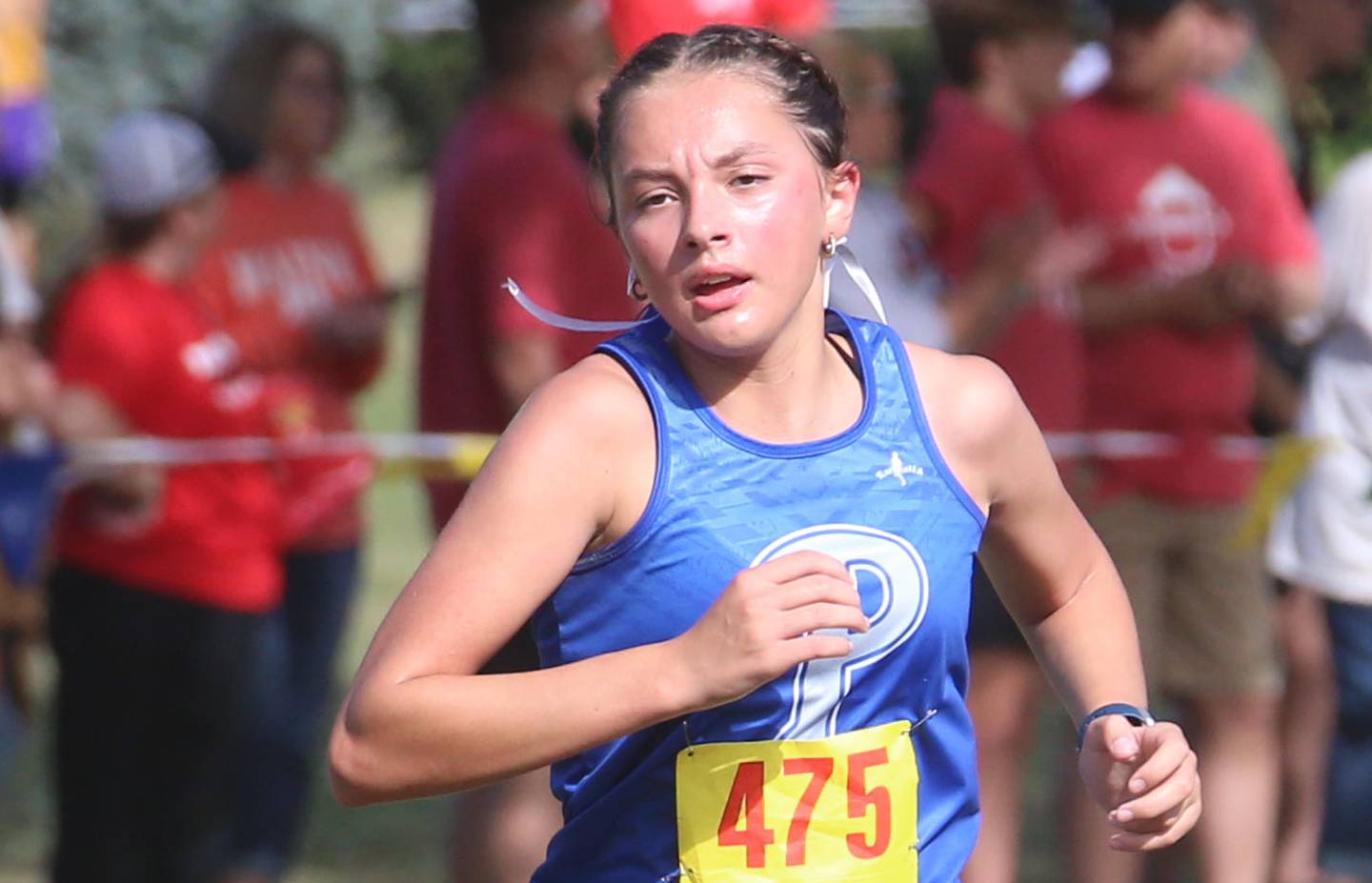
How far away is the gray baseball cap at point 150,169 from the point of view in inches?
197

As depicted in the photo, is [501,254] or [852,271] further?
[501,254]

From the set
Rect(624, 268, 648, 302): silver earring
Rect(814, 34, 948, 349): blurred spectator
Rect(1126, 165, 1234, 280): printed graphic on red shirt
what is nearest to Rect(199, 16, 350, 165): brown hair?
Rect(814, 34, 948, 349): blurred spectator

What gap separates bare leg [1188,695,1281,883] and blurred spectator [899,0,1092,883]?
1.53 ft

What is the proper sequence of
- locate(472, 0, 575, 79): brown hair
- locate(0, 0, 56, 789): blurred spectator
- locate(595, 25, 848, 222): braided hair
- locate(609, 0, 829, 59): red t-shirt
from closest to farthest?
locate(595, 25, 848, 222): braided hair → locate(609, 0, 829, 59): red t-shirt → locate(472, 0, 575, 79): brown hair → locate(0, 0, 56, 789): blurred spectator

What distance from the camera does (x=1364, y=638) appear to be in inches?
193

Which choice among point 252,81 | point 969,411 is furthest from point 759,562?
point 252,81

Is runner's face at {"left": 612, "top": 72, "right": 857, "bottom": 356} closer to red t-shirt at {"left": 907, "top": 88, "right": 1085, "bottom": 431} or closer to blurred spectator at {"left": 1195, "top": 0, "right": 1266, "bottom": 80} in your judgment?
red t-shirt at {"left": 907, "top": 88, "right": 1085, "bottom": 431}

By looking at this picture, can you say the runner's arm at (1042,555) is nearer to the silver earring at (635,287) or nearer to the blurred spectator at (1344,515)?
the silver earring at (635,287)

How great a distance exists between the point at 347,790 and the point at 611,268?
235cm

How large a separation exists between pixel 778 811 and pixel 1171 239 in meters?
3.12

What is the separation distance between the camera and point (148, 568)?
496cm

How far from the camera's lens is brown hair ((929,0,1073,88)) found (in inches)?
204

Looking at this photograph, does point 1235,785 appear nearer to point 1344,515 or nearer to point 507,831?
point 1344,515

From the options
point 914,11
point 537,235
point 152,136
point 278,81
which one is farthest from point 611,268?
point 914,11
